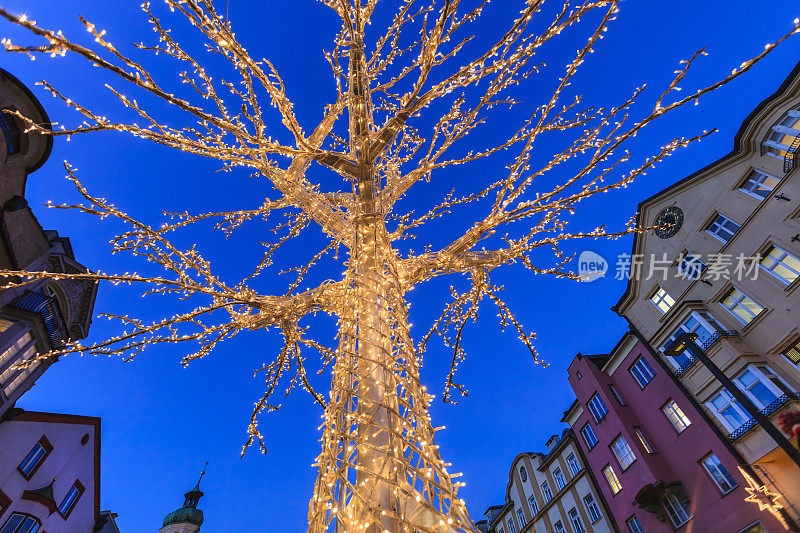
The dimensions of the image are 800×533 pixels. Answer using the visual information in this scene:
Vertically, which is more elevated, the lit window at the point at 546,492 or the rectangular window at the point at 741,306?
the rectangular window at the point at 741,306

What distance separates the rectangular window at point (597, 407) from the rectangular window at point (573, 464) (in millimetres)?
2664

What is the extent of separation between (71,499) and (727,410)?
73.9ft

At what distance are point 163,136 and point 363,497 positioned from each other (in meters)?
2.41

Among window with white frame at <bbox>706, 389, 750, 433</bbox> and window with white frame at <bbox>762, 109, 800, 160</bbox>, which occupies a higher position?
window with white frame at <bbox>762, 109, 800, 160</bbox>

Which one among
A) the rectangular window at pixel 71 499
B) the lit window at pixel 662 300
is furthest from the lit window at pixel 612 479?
the rectangular window at pixel 71 499

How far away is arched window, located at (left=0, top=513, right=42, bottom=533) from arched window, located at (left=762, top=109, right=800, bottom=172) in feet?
81.8

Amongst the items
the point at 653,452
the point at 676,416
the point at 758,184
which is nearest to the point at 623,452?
the point at 653,452

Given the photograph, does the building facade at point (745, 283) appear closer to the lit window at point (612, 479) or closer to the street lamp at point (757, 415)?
the street lamp at point (757, 415)

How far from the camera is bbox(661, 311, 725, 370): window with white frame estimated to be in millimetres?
11180

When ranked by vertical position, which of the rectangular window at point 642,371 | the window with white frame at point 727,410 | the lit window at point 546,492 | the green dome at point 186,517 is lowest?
the window with white frame at point 727,410

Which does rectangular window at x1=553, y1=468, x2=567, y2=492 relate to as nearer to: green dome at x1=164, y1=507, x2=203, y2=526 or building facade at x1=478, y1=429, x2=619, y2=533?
building facade at x1=478, y1=429, x2=619, y2=533

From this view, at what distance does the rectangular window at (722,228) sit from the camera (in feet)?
37.9

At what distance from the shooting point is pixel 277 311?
8.23 ft

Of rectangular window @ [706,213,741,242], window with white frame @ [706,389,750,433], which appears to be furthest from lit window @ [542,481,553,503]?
rectangular window @ [706,213,741,242]
